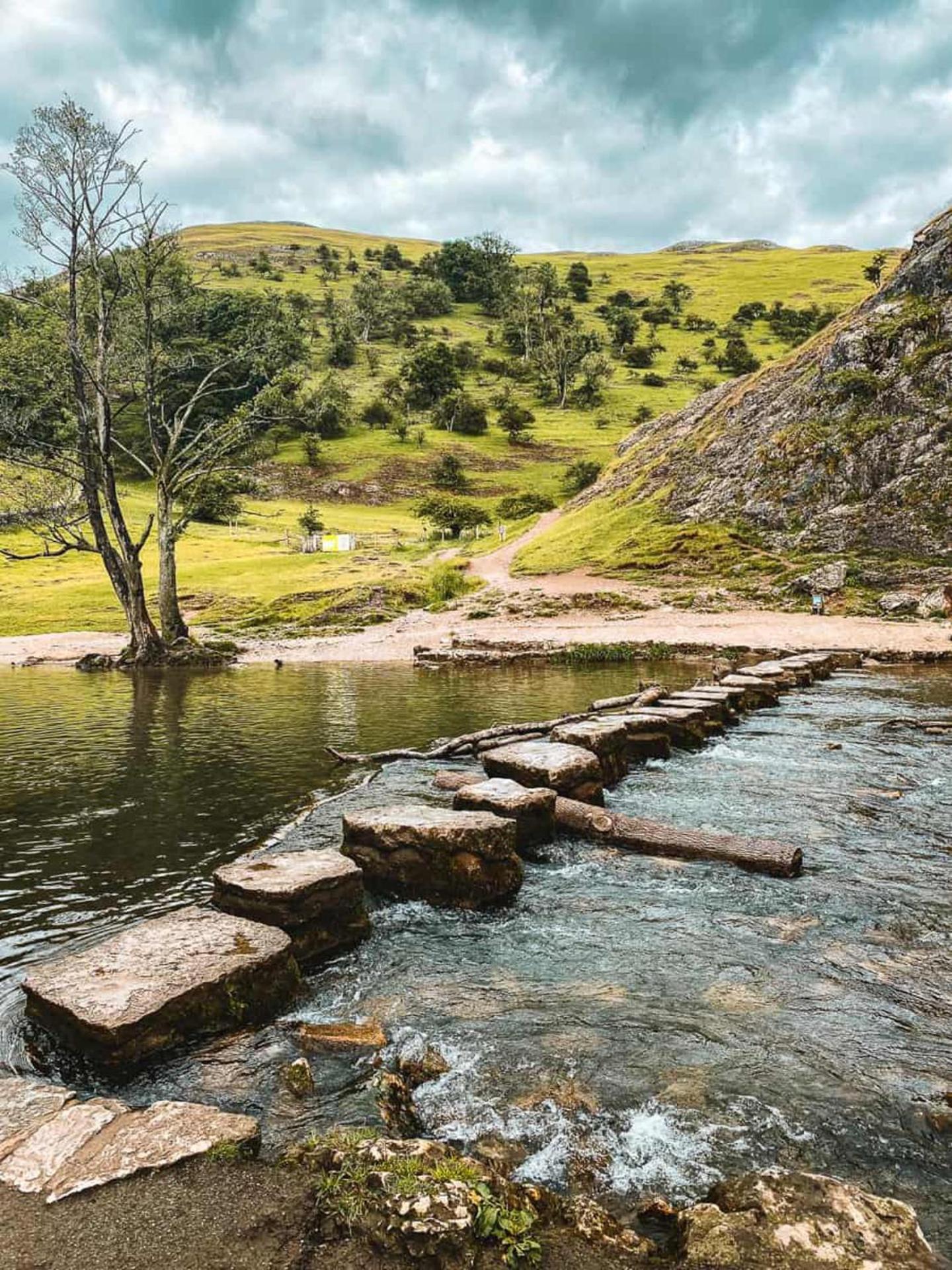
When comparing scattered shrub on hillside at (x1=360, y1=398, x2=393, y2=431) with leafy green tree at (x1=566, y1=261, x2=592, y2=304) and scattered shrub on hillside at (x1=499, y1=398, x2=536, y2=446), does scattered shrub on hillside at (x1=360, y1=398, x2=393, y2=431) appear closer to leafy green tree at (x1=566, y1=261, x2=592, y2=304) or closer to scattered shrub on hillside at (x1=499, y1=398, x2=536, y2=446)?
scattered shrub on hillside at (x1=499, y1=398, x2=536, y2=446)

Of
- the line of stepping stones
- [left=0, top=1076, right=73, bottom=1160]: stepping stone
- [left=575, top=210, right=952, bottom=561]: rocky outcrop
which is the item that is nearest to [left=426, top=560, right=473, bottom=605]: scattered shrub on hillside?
[left=575, top=210, right=952, bottom=561]: rocky outcrop

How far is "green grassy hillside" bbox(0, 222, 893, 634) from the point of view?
45219mm

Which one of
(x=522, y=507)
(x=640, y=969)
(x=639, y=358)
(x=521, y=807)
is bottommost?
(x=640, y=969)

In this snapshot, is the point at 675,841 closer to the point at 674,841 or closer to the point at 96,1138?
the point at 674,841

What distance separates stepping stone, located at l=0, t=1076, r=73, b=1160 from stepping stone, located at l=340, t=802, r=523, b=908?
10.7 ft

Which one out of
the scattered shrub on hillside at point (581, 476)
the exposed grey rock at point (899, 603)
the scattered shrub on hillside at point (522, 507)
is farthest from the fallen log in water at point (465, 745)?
the scattered shrub on hillside at point (581, 476)

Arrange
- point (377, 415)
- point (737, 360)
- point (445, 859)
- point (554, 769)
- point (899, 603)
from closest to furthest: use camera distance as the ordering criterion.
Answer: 1. point (445, 859)
2. point (554, 769)
3. point (899, 603)
4. point (377, 415)
5. point (737, 360)

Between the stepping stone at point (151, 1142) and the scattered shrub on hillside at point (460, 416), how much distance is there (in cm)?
10247

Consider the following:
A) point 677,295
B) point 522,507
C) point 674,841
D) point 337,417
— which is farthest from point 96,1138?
point 677,295

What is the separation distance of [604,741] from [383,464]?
8466cm

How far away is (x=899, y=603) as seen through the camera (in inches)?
1232

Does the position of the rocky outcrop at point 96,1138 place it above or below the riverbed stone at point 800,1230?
above

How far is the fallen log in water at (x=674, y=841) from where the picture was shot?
7.11m

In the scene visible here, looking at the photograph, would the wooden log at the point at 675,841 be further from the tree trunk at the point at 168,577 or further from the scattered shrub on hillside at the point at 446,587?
the scattered shrub on hillside at the point at 446,587
